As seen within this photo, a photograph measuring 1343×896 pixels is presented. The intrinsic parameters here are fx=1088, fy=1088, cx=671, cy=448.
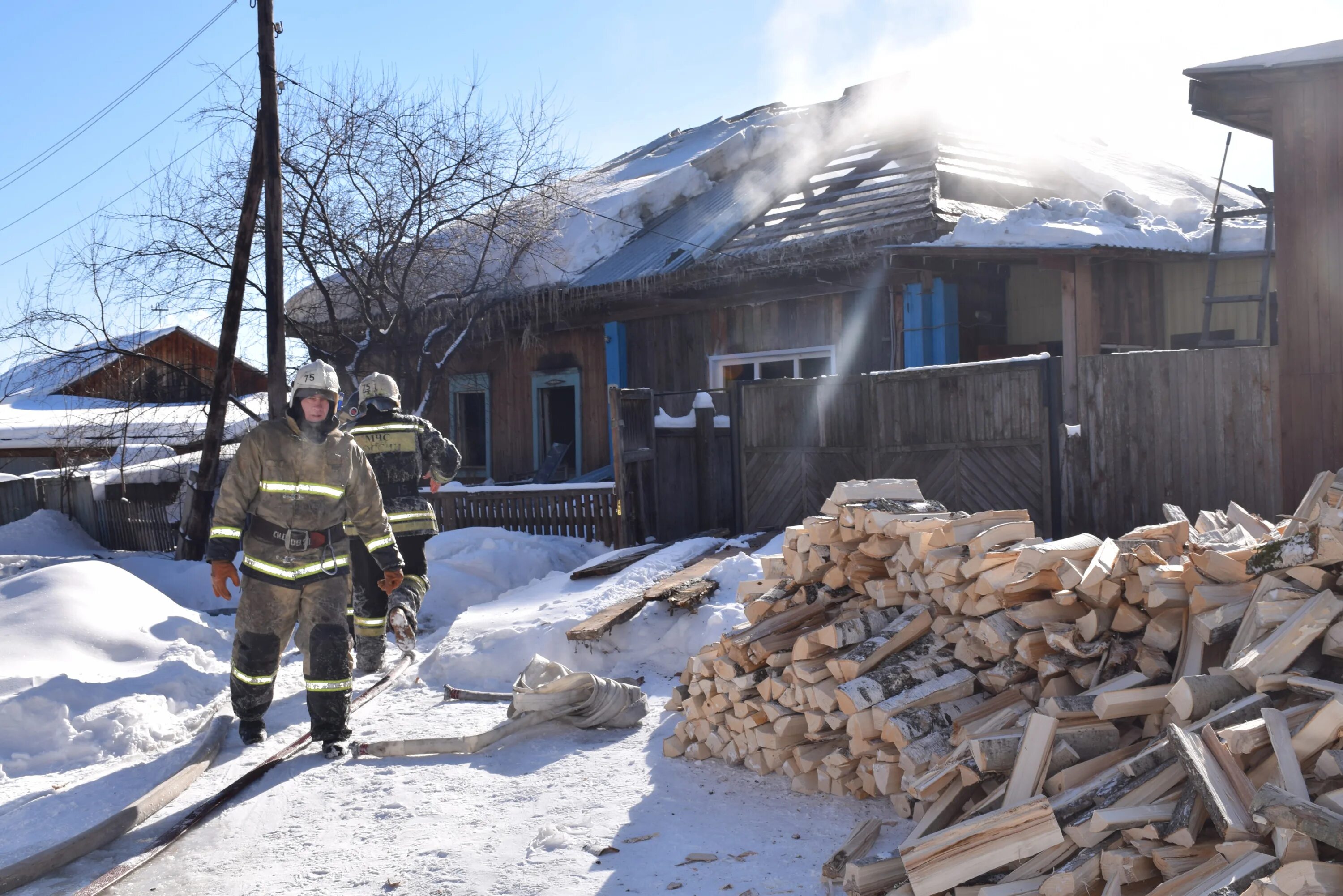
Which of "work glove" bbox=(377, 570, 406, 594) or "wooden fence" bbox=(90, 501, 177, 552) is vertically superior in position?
"work glove" bbox=(377, 570, 406, 594)

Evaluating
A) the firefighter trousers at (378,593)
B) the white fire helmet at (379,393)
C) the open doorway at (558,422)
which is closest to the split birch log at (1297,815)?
the firefighter trousers at (378,593)

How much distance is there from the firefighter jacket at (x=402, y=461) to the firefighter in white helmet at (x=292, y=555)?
1.42 meters

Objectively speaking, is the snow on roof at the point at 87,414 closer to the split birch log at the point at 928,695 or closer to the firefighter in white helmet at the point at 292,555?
the firefighter in white helmet at the point at 292,555

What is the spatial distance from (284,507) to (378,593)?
160 centimetres

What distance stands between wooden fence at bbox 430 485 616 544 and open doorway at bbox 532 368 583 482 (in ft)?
9.98

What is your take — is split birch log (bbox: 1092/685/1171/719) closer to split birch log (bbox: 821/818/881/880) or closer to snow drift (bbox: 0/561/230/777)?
split birch log (bbox: 821/818/881/880)

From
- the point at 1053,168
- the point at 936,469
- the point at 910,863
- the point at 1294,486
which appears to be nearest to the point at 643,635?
the point at 936,469

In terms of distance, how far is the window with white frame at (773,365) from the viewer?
507 inches

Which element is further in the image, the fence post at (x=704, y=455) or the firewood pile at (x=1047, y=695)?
the fence post at (x=704, y=455)

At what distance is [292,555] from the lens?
18.1ft

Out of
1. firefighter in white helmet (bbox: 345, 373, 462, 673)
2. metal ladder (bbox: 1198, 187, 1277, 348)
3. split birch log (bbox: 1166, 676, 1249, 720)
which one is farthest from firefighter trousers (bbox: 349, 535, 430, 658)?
metal ladder (bbox: 1198, 187, 1277, 348)

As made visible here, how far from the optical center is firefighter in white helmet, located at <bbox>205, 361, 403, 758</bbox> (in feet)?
17.9

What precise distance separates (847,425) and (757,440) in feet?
3.64

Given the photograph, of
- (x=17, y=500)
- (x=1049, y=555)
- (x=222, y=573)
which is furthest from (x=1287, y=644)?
(x=17, y=500)
